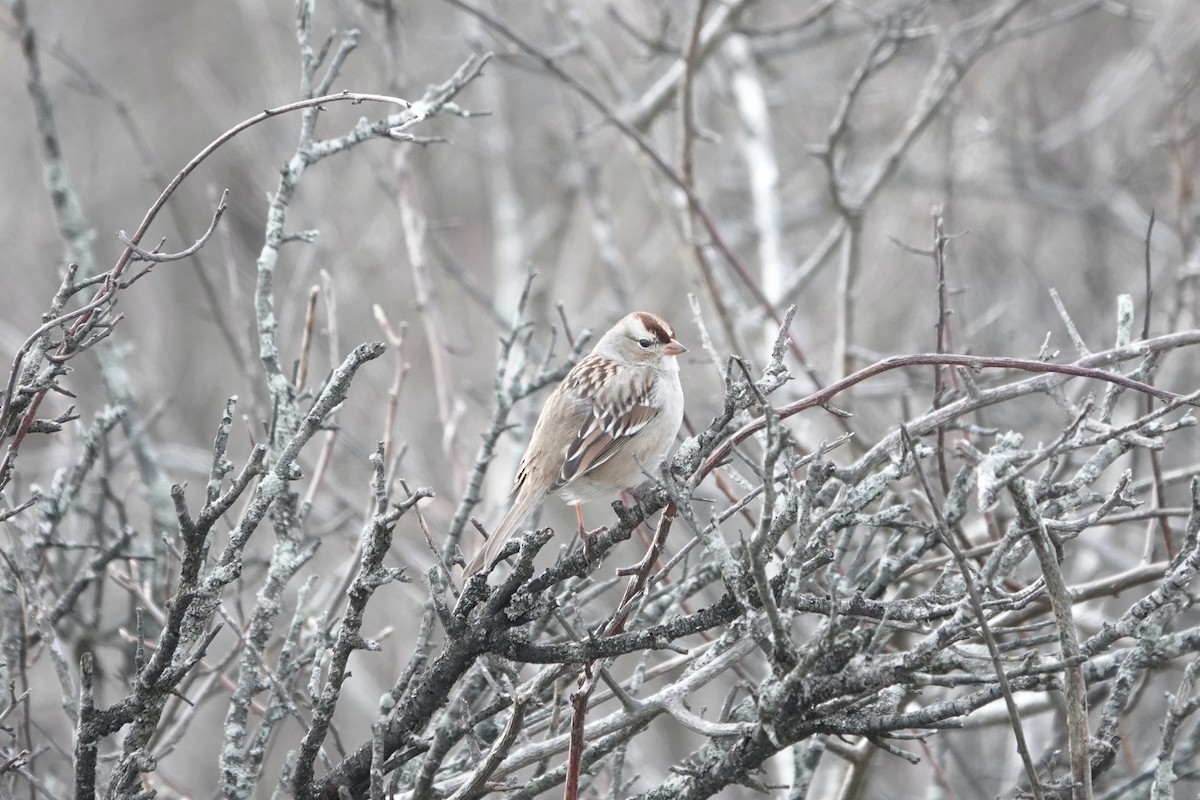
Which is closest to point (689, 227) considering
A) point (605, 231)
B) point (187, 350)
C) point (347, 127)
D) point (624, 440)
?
point (605, 231)

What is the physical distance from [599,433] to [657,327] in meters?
0.77

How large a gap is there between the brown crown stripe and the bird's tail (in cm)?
107

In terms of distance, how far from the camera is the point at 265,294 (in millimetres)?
3000

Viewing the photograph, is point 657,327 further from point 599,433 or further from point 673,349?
point 599,433

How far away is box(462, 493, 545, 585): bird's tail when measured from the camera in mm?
3406

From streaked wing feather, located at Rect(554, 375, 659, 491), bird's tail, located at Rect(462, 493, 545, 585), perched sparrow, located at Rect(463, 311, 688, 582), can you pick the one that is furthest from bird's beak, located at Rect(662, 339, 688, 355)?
bird's tail, located at Rect(462, 493, 545, 585)

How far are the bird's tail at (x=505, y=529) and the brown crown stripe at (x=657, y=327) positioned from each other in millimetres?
1073

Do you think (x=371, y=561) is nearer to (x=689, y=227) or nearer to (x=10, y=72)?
(x=689, y=227)

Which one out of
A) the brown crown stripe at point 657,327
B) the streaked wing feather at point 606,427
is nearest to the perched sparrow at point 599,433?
the streaked wing feather at point 606,427

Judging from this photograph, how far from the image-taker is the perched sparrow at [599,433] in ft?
13.5

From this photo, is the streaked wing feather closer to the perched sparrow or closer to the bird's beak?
the perched sparrow

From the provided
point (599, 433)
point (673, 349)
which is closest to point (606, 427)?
point (599, 433)

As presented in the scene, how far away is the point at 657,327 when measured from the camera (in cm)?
480

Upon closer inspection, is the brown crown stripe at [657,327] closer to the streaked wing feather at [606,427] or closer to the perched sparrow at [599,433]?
the perched sparrow at [599,433]
